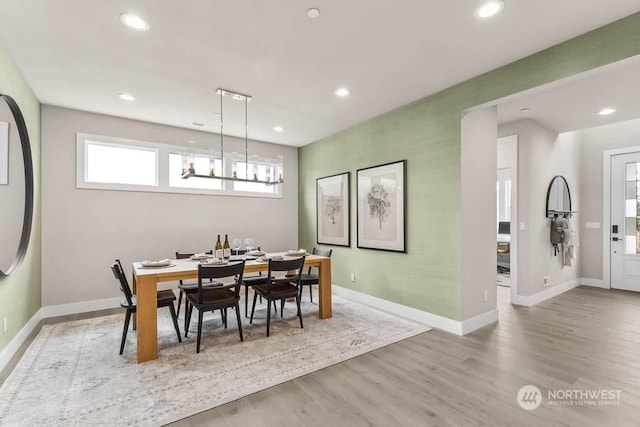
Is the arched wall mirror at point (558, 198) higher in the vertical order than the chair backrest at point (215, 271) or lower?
higher

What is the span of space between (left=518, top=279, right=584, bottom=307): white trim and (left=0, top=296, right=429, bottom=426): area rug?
205 cm

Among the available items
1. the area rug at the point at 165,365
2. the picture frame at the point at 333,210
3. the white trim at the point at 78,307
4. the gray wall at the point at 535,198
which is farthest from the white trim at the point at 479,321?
the white trim at the point at 78,307

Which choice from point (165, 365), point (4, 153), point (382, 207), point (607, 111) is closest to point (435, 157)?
point (382, 207)

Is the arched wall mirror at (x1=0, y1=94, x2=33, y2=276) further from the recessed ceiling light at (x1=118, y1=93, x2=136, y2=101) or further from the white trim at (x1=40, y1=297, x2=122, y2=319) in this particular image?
the white trim at (x1=40, y1=297, x2=122, y2=319)

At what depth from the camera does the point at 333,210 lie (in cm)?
534

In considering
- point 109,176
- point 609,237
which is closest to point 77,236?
point 109,176

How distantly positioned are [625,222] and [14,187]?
8657 millimetres

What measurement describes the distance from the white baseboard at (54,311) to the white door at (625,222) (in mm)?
8230

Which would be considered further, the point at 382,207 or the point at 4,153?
the point at 382,207

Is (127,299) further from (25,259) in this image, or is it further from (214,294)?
(25,259)

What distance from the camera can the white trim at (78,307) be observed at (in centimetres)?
403

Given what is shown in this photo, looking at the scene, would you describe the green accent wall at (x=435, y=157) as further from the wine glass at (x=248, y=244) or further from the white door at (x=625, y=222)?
the white door at (x=625, y=222)

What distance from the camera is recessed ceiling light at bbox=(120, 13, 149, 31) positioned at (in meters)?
2.25

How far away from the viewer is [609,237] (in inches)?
215
